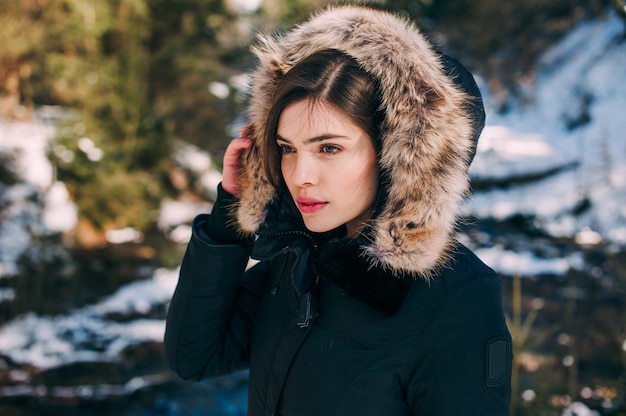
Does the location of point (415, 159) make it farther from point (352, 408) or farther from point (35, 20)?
point (35, 20)

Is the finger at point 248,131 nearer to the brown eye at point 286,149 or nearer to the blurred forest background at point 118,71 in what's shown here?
the brown eye at point 286,149

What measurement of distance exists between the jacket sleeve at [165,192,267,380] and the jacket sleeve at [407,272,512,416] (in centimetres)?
60

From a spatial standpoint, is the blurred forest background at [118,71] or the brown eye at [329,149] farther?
the blurred forest background at [118,71]

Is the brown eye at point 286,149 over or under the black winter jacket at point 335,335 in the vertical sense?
over

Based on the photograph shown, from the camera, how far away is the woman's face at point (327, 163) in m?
1.37

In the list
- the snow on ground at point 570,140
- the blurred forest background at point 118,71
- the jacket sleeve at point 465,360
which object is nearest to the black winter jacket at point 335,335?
the jacket sleeve at point 465,360

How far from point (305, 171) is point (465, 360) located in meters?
0.57

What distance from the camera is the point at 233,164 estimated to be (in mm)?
1638

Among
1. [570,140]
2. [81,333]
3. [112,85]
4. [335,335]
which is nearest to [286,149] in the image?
[335,335]

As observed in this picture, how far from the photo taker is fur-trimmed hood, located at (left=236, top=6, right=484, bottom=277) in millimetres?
1334

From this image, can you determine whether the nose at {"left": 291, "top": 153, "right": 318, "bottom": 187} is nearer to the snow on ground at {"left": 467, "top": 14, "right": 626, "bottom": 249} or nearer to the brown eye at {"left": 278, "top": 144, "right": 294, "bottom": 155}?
the brown eye at {"left": 278, "top": 144, "right": 294, "bottom": 155}

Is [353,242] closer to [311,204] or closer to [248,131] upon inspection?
[311,204]

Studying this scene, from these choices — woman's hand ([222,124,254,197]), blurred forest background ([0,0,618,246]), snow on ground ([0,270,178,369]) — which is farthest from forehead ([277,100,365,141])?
blurred forest background ([0,0,618,246])

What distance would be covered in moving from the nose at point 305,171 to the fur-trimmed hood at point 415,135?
0.17m
